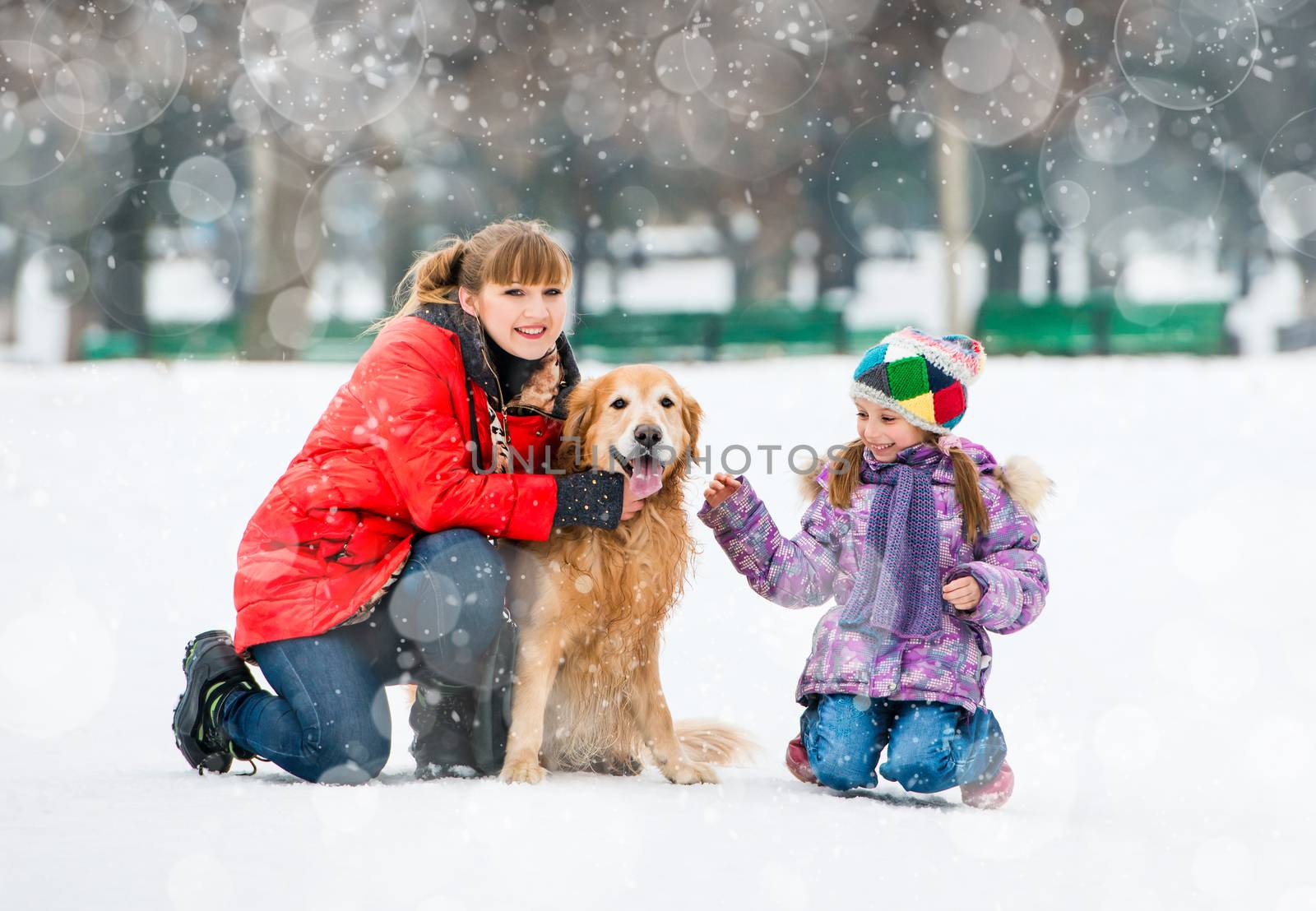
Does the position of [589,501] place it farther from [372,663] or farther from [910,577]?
[910,577]

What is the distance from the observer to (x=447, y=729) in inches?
111

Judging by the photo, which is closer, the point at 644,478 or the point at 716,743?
the point at 644,478

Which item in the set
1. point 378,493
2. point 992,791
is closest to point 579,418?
point 378,493

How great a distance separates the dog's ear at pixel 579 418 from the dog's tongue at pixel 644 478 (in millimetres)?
168

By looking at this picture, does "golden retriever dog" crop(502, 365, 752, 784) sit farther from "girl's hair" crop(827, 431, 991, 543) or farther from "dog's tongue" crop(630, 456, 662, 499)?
"girl's hair" crop(827, 431, 991, 543)

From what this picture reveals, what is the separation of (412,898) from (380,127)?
11.6m

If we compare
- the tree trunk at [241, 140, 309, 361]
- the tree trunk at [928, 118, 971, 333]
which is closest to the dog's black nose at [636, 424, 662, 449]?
the tree trunk at [241, 140, 309, 361]

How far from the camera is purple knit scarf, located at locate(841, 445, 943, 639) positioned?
2.75 metres

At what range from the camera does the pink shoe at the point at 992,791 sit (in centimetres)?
273

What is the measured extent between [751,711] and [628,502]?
1.40 m

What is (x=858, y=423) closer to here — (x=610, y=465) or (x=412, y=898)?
(x=610, y=465)

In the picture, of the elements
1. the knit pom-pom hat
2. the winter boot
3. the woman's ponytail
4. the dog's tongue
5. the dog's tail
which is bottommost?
the dog's tail

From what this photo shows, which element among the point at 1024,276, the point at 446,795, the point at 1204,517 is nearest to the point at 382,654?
the point at 446,795

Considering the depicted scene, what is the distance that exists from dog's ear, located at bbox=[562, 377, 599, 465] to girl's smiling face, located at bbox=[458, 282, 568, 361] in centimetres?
16
